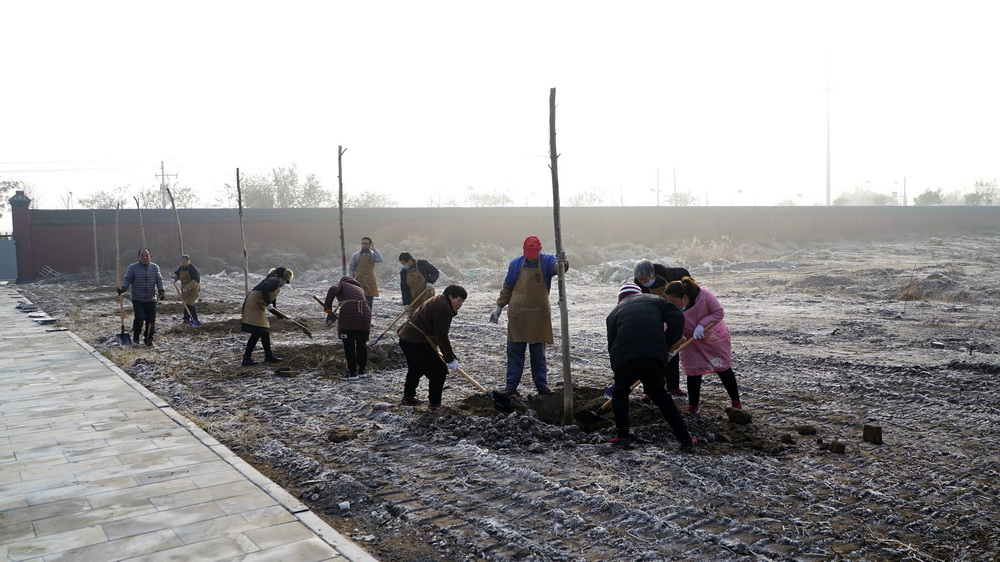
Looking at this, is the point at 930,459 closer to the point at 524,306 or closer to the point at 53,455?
the point at 524,306

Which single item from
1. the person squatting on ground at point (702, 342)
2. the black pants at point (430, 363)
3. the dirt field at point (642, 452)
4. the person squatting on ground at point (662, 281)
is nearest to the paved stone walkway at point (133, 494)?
the dirt field at point (642, 452)

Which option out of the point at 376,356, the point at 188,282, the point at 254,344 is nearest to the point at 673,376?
the point at 376,356

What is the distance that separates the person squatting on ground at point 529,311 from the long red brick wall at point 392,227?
1131 inches

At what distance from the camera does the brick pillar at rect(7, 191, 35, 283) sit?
3225 centimetres

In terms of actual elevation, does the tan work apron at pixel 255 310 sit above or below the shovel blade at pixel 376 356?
above

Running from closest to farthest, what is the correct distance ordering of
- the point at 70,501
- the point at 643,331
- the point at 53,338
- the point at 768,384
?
the point at 70,501, the point at 643,331, the point at 768,384, the point at 53,338

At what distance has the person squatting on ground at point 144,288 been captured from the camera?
37.8 feet

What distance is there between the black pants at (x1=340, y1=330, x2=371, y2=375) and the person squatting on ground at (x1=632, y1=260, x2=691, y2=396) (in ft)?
11.7

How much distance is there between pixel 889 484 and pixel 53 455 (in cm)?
593

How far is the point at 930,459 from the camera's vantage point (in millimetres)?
5062

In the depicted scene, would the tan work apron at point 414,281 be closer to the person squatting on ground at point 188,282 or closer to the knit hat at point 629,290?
the knit hat at point 629,290

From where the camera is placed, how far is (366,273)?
11.7 m

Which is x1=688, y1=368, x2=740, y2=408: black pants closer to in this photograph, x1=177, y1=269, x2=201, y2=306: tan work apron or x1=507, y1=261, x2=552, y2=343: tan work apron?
x1=507, y1=261, x2=552, y2=343: tan work apron

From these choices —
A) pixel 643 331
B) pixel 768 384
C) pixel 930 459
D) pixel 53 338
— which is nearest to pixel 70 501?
pixel 643 331
